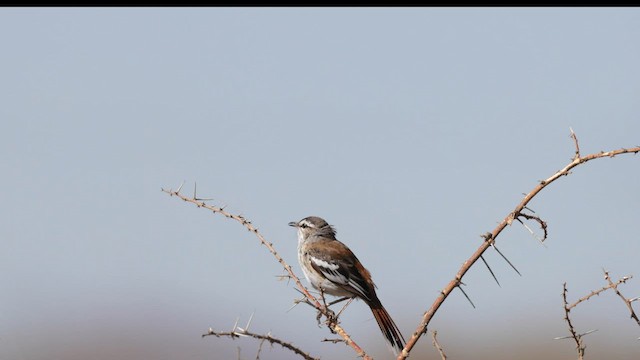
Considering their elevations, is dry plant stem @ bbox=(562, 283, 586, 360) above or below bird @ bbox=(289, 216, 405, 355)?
below

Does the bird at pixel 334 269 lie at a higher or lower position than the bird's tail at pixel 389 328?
higher

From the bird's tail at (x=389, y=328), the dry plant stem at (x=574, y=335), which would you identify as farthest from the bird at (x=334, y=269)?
the dry plant stem at (x=574, y=335)

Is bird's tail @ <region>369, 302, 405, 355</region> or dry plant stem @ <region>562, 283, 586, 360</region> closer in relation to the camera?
dry plant stem @ <region>562, 283, 586, 360</region>

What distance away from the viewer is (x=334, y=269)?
26.2 ft

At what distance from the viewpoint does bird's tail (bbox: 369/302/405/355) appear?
655 centimetres

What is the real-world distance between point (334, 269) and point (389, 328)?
146 cm

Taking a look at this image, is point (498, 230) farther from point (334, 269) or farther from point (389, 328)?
point (334, 269)

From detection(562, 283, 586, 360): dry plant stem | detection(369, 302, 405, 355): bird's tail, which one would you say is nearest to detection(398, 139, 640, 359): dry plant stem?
detection(562, 283, 586, 360): dry plant stem

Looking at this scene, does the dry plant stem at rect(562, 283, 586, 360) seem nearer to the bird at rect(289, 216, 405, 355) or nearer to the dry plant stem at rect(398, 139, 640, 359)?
the dry plant stem at rect(398, 139, 640, 359)

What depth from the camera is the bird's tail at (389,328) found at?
655 cm

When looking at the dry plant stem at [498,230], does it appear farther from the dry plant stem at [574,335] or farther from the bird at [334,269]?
the bird at [334,269]

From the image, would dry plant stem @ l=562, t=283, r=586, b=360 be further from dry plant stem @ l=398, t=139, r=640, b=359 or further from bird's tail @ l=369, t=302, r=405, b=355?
bird's tail @ l=369, t=302, r=405, b=355
